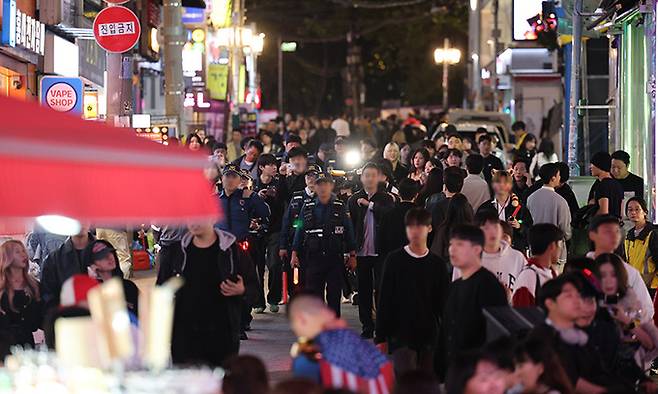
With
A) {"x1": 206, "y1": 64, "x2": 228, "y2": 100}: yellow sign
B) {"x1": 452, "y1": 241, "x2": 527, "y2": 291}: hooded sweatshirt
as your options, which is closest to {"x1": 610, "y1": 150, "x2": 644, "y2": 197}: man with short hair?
{"x1": 452, "y1": 241, "x2": 527, "y2": 291}: hooded sweatshirt

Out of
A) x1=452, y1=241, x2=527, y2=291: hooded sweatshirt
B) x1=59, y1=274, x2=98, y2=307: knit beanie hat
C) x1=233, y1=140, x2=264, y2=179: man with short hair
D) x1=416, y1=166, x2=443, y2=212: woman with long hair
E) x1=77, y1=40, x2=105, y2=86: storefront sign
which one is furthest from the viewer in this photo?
x1=77, y1=40, x2=105, y2=86: storefront sign

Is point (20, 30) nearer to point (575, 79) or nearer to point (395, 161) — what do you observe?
point (395, 161)

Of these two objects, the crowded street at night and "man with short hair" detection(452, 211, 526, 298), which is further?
"man with short hair" detection(452, 211, 526, 298)

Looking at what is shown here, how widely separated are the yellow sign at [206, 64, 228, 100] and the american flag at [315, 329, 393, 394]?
1263 inches

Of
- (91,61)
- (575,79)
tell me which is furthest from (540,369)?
(91,61)

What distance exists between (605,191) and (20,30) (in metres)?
9.86

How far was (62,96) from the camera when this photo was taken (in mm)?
22312

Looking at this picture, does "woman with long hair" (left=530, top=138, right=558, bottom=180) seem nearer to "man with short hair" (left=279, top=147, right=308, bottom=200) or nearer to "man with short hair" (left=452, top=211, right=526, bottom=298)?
"man with short hair" (left=279, top=147, right=308, bottom=200)

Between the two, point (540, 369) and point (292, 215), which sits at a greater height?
point (292, 215)

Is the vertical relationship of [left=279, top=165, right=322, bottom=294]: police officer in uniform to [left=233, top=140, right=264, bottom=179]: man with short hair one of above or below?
below

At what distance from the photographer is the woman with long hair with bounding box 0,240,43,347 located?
11461mm

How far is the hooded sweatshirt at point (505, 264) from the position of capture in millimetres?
12023

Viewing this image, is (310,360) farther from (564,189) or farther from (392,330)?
(564,189)

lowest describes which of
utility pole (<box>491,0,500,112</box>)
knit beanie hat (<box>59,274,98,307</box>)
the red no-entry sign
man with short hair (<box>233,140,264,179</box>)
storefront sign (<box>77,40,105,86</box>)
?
knit beanie hat (<box>59,274,98,307</box>)
